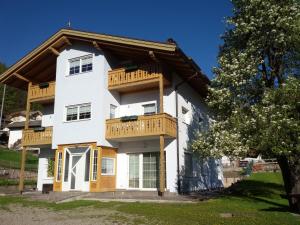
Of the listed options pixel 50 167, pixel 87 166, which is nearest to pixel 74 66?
pixel 87 166

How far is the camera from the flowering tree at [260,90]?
12875 millimetres

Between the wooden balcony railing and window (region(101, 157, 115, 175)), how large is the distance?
4595 millimetres

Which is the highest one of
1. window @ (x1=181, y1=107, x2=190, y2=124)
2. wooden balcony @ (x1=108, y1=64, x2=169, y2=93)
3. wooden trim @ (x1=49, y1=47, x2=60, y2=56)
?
wooden trim @ (x1=49, y1=47, x2=60, y2=56)

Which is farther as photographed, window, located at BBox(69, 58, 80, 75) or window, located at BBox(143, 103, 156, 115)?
window, located at BBox(69, 58, 80, 75)

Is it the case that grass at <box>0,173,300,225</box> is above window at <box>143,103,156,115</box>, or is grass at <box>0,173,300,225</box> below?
below

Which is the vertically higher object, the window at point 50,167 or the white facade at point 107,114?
the white facade at point 107,114

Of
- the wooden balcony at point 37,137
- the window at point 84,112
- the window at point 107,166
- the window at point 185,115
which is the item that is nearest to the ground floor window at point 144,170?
the window at point 107,166

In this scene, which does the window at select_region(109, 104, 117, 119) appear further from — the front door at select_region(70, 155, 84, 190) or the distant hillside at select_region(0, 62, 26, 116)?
the distant hillside at select_region(0, 62, 26, 116)

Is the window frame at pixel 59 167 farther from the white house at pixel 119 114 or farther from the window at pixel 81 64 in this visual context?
the window at pixel 81 64

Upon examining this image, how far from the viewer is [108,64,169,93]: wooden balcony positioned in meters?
19.5

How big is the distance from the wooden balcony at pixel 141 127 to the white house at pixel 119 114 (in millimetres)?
56

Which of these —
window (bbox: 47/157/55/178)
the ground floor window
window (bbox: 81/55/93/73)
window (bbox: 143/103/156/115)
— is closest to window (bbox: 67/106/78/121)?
window (bbox: 81/55/93/73)

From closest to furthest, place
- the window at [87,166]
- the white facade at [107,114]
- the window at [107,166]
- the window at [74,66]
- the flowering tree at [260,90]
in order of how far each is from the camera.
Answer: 1. the flowering tree at [260,90]
2. the window at [107,166]
3. the white facade at [107,114]
4. the window at [87,166]
5. the window at [74,66]

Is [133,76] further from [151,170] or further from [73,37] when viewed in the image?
[151,170]
